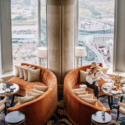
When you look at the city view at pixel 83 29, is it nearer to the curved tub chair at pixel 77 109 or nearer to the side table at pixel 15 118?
the curved tub chair at pixel 77 109

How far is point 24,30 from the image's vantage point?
28.9 ft

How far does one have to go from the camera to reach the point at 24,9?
8.70 meters

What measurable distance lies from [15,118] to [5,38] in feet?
15.0

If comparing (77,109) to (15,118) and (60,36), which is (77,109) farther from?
(60,36)

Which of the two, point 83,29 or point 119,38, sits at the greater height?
point 83,29

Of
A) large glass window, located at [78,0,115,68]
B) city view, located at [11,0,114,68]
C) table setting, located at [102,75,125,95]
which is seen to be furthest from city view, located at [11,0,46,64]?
table setting, located at [102,75,125,95]

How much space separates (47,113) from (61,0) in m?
3.70

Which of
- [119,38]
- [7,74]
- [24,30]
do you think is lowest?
[7,74]

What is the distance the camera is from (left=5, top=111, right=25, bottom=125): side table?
4.49 metres

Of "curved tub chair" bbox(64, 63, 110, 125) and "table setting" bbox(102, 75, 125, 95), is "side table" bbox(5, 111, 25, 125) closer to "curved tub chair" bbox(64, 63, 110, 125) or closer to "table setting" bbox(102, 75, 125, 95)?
"curved tub chair" bbox(64, 63, 110, 125)

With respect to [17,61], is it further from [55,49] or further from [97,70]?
[97,70]

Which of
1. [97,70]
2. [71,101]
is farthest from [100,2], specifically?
[71,101]

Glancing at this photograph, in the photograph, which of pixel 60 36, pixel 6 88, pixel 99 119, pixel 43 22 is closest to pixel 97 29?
pixel 60 36

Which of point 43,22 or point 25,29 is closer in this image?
point 43,22
